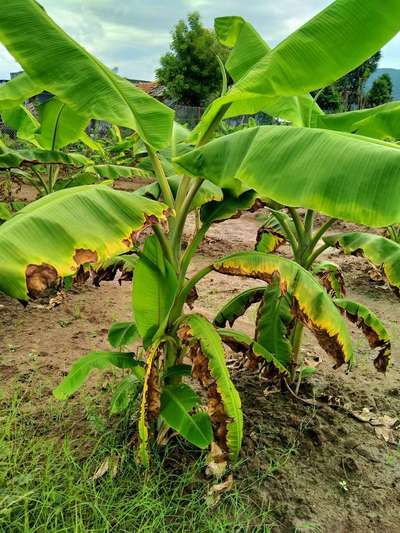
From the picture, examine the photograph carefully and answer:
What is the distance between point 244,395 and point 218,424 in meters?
1.07

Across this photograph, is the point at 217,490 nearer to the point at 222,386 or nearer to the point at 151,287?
the point at 222,386

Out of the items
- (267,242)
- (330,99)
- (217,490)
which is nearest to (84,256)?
(217,490)

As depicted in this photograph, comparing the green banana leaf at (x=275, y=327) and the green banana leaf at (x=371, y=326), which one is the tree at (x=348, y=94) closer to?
the green banana leaf at (x=371, y=326)

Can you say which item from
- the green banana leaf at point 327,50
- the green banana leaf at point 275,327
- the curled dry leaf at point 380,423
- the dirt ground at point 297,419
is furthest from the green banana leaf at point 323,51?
the curled dry leaf at point 380,423

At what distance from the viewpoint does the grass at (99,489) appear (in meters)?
1.82

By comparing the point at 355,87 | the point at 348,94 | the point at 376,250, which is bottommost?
the point at 376,250

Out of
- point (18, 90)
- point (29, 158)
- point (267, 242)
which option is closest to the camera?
point (18, 90)

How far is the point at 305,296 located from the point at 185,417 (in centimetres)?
74

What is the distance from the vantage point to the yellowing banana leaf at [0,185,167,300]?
1.35m

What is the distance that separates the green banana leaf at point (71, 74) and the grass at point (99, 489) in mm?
1529

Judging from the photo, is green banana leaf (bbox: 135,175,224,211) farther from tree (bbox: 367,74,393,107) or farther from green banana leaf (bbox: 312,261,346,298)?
tree (bbox: 367,74,393,107)

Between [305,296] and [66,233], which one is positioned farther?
[305,296]

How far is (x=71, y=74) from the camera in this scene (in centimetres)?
199

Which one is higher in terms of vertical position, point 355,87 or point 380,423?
point 355,87
